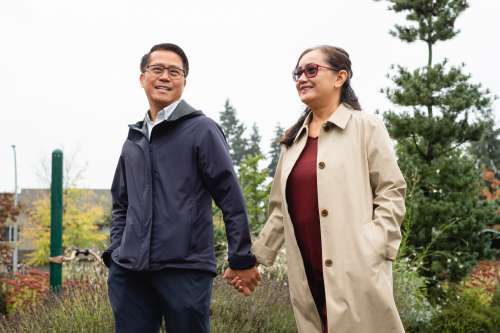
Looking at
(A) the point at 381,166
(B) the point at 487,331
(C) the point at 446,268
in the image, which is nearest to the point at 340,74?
(A) the point at 381,166

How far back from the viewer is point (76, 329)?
14.6 feet

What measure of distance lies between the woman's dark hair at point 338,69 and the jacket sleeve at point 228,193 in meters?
0.43

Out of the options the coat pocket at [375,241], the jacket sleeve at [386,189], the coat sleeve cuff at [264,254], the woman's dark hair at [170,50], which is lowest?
the coat sleeve cuff at [264,254]

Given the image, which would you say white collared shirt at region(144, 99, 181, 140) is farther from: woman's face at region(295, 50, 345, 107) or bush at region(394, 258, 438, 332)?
bush at region(394, 258, 438, 332)

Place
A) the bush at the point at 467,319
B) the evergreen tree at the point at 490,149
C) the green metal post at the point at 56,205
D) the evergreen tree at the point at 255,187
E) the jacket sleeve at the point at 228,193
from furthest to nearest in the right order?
1. the evergreen tree at the point at 490,149
2. the evergreen tree at the point at 255,187
3. the bush at the point at 467,319
4. the green metal post at the point at 56,205
5. the jacket sleeve at the point at 228,193

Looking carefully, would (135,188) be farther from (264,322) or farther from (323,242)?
(264,322)

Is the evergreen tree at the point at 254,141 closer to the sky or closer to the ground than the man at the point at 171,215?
closer to the ground

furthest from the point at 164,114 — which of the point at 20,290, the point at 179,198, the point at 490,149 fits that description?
the point at 490,149

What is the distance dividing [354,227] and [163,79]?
1.21 metres

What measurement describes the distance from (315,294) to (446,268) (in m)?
8.92

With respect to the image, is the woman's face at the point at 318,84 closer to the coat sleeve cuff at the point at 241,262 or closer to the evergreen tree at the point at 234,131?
the coat sleeve cuff at the point at 241,262

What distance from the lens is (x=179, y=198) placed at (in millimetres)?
3051

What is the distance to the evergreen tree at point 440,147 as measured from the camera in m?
11.6

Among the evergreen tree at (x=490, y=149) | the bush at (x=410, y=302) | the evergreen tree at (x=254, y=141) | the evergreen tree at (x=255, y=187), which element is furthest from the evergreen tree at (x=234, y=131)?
the bush at (x=410, y=302)
